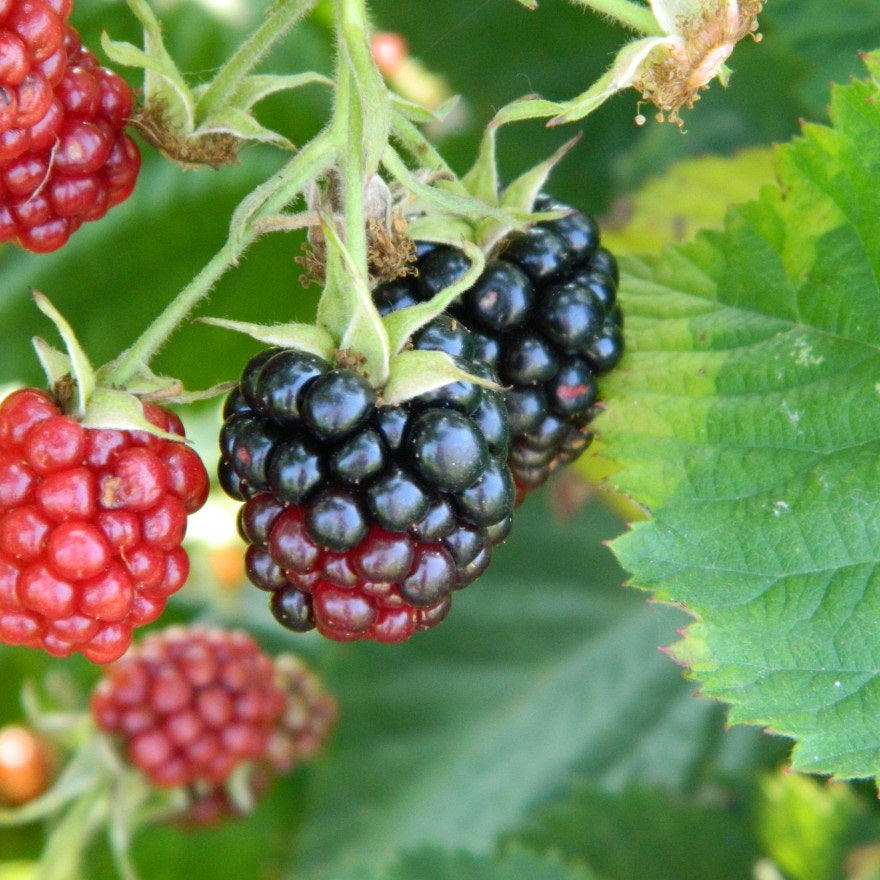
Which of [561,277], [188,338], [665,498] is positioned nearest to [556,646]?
[188,338]

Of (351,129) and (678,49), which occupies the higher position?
(678,49)

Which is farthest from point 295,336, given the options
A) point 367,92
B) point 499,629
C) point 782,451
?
point 499,629

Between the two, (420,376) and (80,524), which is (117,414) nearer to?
(80,524)

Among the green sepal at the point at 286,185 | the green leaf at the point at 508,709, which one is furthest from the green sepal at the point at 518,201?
the green leaf at the point at 508,709

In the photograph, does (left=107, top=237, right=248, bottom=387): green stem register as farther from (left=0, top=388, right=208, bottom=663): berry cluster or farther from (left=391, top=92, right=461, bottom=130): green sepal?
(left=391, top=92, right=461, bottom=130): green sepal

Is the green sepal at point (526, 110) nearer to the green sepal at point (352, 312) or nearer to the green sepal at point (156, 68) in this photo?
the green sepal at point (352, 312)

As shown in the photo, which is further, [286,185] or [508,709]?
[508,709]

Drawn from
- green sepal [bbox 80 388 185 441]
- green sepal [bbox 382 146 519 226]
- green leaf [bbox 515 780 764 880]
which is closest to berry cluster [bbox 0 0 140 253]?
green sepal [bbox 80 388 185 441]
